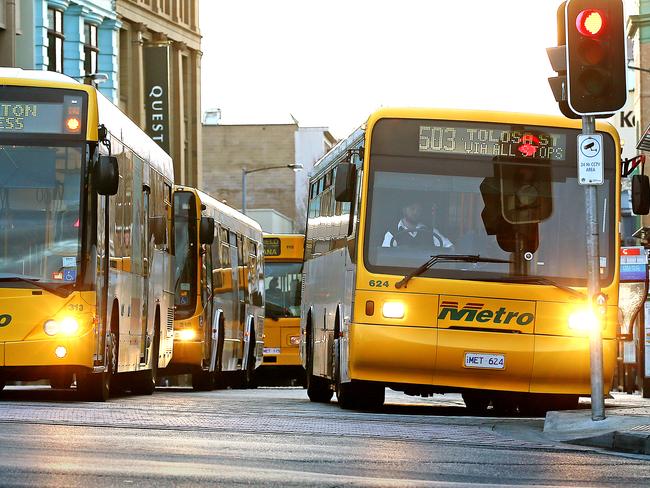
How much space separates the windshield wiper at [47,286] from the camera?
63.0 ft

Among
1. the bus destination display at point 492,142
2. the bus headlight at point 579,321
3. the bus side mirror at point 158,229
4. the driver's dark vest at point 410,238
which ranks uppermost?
the bus destination display at point 492,142

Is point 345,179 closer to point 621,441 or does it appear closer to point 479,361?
point 479,361

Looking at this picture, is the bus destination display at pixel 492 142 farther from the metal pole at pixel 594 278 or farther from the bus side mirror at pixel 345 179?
the metal pole at pixel 594 278

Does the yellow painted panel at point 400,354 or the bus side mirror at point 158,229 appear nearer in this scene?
the yellow painted panel at point 400,354

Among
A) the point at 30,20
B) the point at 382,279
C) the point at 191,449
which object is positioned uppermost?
the point at 30,20

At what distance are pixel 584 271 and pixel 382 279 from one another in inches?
82.0

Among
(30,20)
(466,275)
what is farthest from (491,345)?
(30,20)

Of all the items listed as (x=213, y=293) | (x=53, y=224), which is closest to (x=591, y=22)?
(x=53, y=224)

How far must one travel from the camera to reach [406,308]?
1836 cm

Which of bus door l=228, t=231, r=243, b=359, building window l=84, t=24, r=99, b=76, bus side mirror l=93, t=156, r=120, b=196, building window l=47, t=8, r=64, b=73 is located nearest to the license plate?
bus side mirror l=93, t=156, r=120, b=196

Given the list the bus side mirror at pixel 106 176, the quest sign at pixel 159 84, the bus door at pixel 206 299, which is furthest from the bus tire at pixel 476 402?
the quest sign at pixel 159 84

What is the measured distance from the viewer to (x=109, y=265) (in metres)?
20.5

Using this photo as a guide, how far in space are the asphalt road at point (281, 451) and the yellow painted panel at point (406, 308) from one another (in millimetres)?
989

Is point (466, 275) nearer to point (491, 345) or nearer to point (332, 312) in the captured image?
point (491, 345)
